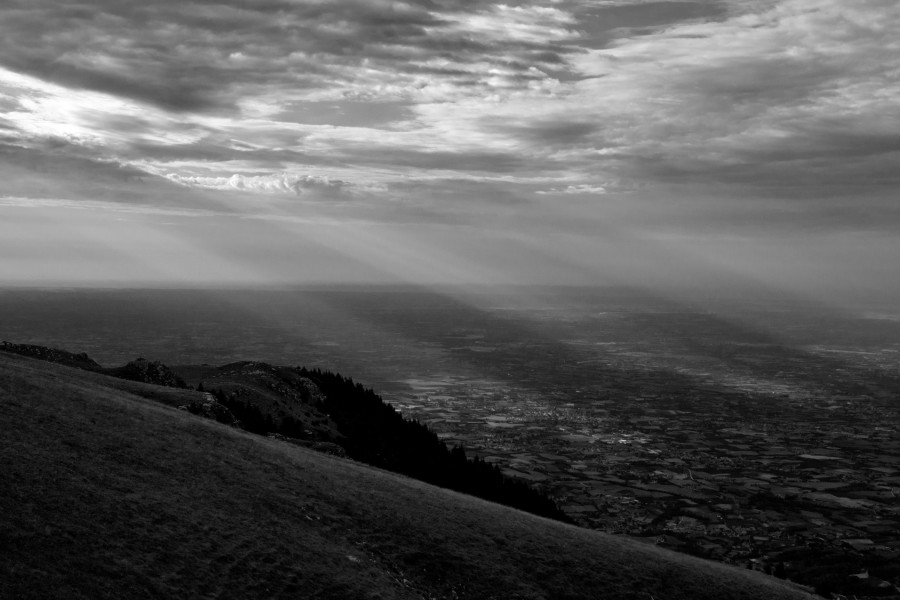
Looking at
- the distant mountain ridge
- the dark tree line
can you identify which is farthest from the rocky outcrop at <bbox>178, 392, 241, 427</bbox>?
the dark tree line

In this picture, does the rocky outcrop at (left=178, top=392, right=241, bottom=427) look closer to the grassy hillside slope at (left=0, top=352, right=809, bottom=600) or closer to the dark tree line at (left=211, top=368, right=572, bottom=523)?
the dark tree line at (left=211, top=368, right=572, bottom=523)

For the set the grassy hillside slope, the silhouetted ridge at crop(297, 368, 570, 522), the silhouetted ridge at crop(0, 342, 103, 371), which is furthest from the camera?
the silhouetted ridge at crop(297, 368, 570, 522)

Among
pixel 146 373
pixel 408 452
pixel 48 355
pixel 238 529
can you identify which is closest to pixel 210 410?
pixel 146 373

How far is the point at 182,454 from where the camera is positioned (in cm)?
3572

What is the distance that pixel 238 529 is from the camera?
3006cm

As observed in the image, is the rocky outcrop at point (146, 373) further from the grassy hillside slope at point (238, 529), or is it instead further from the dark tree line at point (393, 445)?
the grassy hillside slope at point (238, 529)

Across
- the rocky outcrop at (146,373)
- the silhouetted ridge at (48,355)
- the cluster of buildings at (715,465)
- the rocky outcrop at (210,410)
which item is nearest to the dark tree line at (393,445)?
the rocky outcrop at (210,410)

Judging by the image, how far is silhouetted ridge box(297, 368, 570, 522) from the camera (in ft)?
248

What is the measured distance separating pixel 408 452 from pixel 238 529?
60.1 m

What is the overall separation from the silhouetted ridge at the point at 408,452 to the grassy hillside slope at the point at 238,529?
28912mm

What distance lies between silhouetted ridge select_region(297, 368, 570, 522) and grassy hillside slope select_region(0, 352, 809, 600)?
28912 millimetres

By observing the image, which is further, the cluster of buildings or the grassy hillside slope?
the cluster of buildings

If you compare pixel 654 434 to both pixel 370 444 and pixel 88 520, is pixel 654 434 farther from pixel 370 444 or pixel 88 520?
pixel 88 520

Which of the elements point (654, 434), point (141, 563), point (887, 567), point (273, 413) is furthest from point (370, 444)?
point (654, 434)
